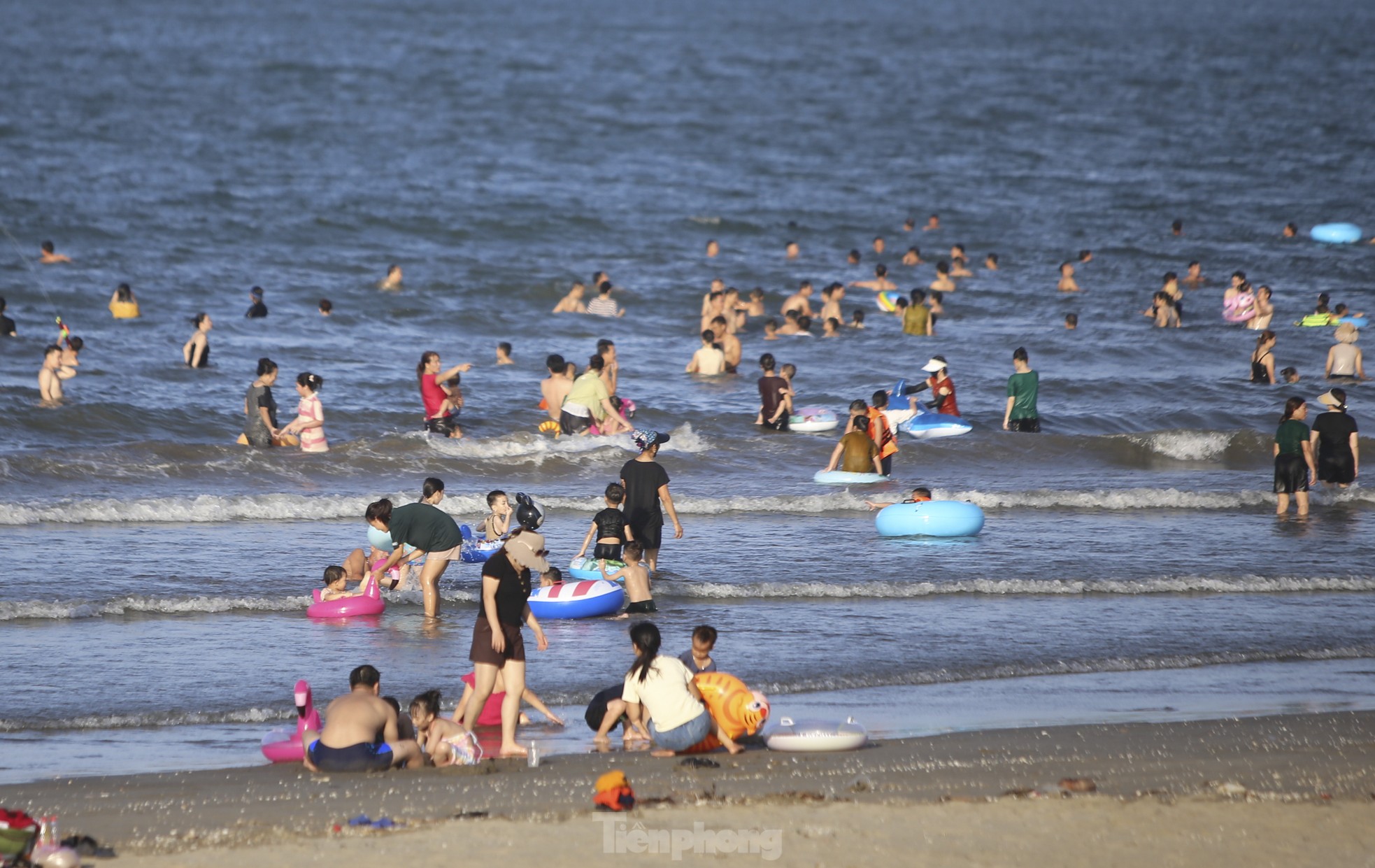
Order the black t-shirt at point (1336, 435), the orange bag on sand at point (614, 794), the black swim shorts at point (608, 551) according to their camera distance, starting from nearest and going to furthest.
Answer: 1. the orange bag on sand at point (614, 794)
2. the black swim shorts at point (608, 551)
3. the black t-shirt at point (1336, 435)

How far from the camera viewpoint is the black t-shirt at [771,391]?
17587 millimetres

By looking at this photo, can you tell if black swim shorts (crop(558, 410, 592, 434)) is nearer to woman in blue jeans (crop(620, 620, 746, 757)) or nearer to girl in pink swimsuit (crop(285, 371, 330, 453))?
girl in pink swimsuit (crop(285, 371, 330, 453))

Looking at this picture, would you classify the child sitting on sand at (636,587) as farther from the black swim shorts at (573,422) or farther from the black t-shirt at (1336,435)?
the black t-shirt at (1336,435)

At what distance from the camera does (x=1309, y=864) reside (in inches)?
227

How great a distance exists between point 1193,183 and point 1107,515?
28287 mm

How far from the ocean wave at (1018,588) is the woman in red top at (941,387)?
6.67 m

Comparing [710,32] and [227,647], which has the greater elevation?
[710,32]

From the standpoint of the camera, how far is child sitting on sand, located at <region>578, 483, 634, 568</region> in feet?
35.8

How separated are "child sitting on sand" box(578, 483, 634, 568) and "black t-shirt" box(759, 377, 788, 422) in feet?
21.8

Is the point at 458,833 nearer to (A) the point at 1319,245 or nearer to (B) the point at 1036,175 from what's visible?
(A) the point at 1319,245

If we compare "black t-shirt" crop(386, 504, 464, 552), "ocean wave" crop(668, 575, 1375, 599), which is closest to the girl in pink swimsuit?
"black t-shirt" crop(386, 504, 464, 552)

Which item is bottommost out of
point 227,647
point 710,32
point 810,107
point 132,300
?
point 227,647

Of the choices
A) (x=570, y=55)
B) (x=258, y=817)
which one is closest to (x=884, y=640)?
(x=258, y=817)

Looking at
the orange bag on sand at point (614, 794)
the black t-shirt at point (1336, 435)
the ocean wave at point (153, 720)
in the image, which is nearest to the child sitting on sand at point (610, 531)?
the ocean wave at point (153, 720)
